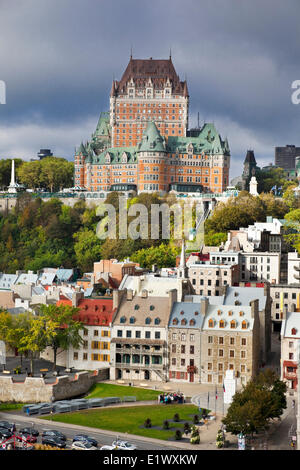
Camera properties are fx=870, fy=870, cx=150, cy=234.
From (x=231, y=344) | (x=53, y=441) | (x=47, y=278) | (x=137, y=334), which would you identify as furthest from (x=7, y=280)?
(x=53, y=441)

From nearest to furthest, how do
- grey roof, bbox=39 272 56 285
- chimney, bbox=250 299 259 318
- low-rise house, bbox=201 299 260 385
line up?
low-rise house, bbox=201 299 260 385 → chimney, bbox=250 299 259 318 → grey roof, bbox=39 272 56 285

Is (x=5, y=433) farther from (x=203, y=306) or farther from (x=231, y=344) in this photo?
(x=203, y=306)

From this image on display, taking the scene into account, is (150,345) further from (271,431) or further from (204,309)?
(271,431)

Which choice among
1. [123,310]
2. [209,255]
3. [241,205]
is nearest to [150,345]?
[123,310]

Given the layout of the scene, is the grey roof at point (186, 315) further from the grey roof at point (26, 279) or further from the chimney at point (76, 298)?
the grey roof at point (26, 279)

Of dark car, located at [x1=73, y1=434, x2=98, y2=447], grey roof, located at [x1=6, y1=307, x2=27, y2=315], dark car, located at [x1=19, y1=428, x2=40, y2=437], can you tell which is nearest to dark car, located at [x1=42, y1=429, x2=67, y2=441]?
dark car, located at [x1=19, y1=428, x2=40, y2=437]

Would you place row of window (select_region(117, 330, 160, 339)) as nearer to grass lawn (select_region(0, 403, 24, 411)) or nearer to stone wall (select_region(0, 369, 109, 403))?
stone wall (select_region(0, 369, 109, 403))
